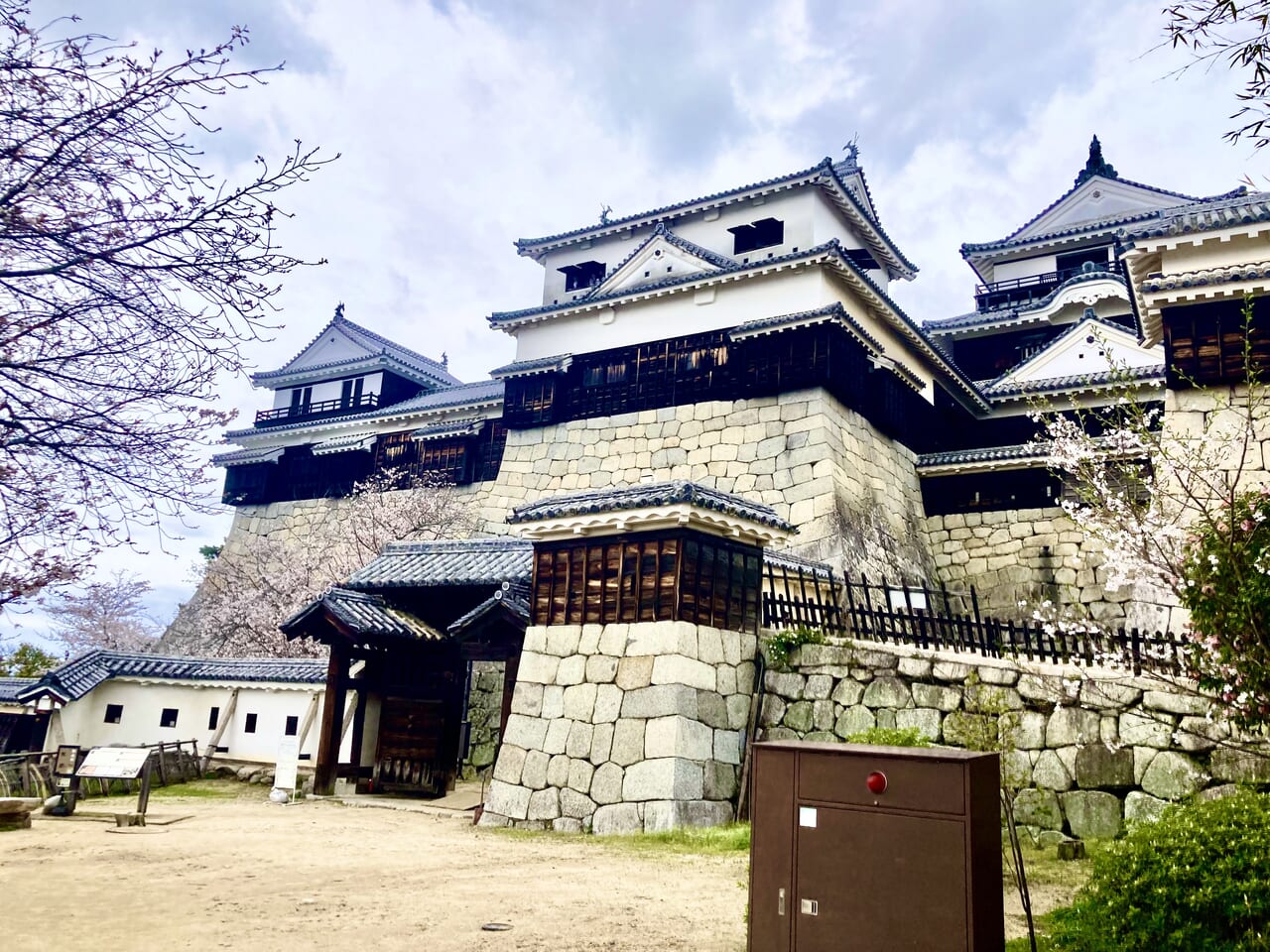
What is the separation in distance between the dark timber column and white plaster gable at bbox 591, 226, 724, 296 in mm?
12713

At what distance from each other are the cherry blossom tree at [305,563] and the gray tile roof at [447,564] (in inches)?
311

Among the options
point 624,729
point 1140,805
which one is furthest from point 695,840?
point 1140,805

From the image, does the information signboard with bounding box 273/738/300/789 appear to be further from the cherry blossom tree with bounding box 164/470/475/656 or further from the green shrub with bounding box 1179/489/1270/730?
the green shrub with bounding box 1179/489/1270/730

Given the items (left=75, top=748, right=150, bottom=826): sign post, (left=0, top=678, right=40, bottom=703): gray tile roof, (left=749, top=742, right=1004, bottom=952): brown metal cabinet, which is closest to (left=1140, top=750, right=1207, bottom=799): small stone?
(left=749, top=742, right=1004, bottom=952): brown metal cabinet

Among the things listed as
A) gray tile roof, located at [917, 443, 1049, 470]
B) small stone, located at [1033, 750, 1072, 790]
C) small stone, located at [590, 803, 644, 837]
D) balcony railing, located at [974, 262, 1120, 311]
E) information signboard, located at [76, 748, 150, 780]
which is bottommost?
small stone, located at [590, 803, 644, 837]

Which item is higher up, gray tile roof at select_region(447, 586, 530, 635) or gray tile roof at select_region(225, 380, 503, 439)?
gray tile roof at select_region(225, 380, 503, 439)

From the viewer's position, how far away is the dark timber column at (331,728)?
14.2 meters

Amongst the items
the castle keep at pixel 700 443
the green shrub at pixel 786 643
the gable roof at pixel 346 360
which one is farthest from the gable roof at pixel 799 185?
the green shrub at pixel 786 643

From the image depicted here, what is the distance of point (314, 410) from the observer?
3219 cm

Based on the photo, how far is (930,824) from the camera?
459cm

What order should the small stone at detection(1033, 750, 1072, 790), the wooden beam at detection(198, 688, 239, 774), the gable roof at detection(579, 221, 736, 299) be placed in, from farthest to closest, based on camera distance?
1. the gable roof at detection(579, 221, 736, 299)
2. the wooden beam at detection(198, 688, 239, 774)
3. the small stone at detection(1033, 750, 1072, 790)

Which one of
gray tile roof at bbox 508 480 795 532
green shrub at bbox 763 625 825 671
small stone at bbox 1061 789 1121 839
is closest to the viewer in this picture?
small stone at bbox 1061 789 1121 839

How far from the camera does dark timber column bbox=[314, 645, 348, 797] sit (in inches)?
559

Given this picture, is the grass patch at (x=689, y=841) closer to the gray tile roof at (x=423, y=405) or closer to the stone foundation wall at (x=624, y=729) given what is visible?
the stone foundation wall at (x=624, y=729)
